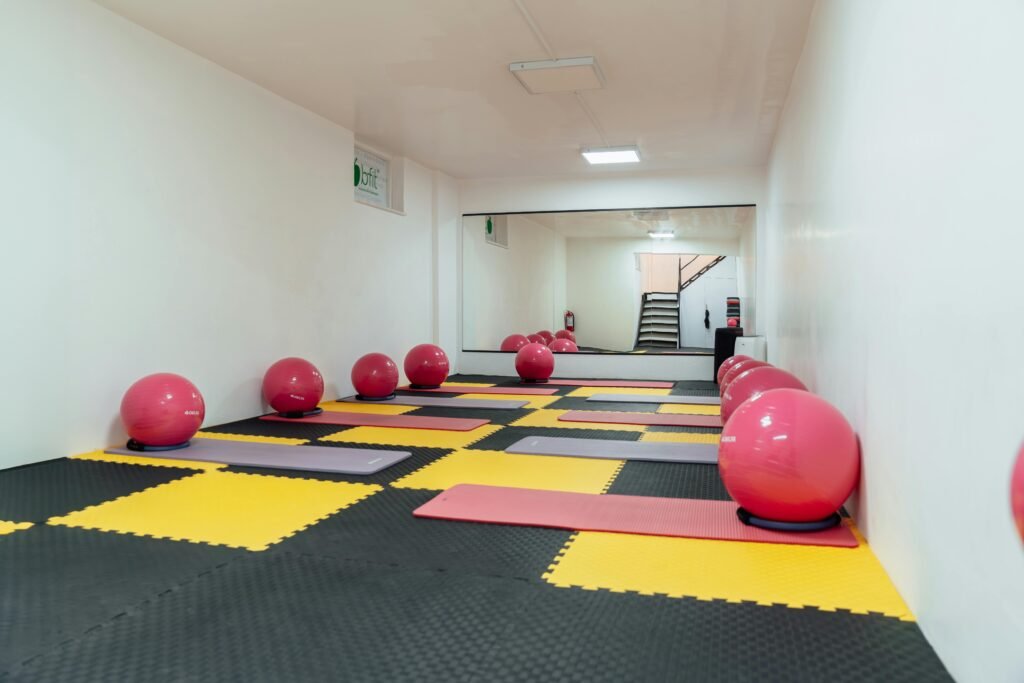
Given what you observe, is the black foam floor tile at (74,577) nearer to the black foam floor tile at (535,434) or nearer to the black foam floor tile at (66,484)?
the black foam floor tile at (66,484)

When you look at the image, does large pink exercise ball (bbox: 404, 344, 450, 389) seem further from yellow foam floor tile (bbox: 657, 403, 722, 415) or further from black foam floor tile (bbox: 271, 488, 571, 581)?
black foam floor tile (bbox: 271, 488, 571, 581)

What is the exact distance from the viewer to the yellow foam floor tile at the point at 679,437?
4707 mm

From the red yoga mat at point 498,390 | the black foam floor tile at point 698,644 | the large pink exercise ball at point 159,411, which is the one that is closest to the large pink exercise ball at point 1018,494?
the black foam floor tile at point 698,644

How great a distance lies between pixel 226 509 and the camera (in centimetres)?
313

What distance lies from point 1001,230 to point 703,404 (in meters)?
5.42

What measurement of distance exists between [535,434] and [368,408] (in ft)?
6.34

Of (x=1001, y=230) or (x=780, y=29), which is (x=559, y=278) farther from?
(x=1001, y=230)

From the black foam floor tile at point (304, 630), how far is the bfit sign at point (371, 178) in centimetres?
568

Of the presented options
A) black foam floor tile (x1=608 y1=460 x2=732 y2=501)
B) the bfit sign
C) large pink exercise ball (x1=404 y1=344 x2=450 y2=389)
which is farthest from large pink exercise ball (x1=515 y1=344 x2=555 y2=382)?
black foam floor tile (x1=608 y1=460 x2=732 y2=501)

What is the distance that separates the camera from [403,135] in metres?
7.22

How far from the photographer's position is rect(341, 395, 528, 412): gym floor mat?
21.2ft

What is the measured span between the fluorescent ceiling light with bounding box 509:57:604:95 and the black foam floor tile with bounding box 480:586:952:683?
4.10m

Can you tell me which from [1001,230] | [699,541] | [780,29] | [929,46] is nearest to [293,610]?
[699,541]

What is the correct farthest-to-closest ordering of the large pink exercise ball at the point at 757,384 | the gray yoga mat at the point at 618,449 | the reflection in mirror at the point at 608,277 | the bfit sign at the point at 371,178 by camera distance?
the reflection in mirror at the point at 608,277 < the bfit sign at the point at 371,178 < the gray yoga mat at the point at 618,449 < the large pink exercise ball at the point at 757,384
